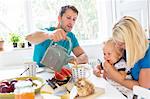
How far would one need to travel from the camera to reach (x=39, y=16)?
351 centimetres

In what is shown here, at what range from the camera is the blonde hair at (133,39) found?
1624mm

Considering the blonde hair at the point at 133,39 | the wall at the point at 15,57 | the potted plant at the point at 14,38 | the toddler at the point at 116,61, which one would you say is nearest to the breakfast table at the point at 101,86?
the toddler at the point at 116,61

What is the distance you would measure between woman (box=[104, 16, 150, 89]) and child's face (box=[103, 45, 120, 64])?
0.41ft

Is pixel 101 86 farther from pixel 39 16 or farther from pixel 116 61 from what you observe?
pixel 39 16

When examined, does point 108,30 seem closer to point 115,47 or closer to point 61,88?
point 115,47

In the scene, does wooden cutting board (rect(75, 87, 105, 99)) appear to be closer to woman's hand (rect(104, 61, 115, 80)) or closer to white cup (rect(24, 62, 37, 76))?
woman's hand (rect(104, 61, 115, 80))

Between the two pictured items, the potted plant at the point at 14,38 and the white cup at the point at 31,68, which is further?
the potted plant at the point at 14,38

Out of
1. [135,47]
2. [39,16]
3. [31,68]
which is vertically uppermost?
[39,16]

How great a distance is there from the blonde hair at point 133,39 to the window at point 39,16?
76.9 inches

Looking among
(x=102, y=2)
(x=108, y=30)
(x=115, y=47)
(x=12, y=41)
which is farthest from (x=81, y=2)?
(x=115, y=47)

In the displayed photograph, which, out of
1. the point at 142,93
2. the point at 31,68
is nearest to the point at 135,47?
the point at 142,93

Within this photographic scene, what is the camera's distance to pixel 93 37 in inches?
142

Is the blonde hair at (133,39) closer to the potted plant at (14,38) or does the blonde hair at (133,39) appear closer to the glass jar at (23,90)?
the glass jar at (23,90)

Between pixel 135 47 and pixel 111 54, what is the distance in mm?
216
